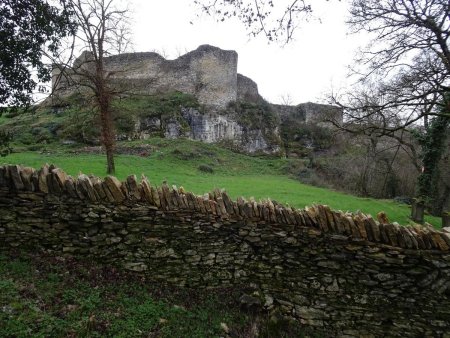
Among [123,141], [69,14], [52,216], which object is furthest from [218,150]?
[52,216]

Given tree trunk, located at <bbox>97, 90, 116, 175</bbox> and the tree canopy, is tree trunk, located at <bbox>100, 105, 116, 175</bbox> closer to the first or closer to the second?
tree trunk, located at <bbox>97, 90, 116, 175</bbox>

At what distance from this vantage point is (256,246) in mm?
5418

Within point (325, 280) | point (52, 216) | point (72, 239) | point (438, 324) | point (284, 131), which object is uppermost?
point (284, 131)

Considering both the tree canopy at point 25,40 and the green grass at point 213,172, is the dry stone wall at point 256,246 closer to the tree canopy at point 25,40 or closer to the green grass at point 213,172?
the tree canopy at point 25,40

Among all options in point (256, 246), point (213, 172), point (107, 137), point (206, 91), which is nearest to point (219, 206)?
point (256, 246)

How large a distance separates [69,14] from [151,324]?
644 cm

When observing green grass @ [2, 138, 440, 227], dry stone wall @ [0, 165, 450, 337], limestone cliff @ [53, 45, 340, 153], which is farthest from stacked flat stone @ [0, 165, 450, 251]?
limestone cliff @ [53, 45, 340, 153]

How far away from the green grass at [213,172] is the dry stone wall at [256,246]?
7631 mm

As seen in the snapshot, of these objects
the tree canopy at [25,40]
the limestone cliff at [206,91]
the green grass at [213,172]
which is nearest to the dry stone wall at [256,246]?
the tree canopy at [25,40]

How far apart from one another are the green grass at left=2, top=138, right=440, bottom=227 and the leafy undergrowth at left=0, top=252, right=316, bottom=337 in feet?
27.3

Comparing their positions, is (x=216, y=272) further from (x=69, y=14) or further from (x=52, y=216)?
(x=69, y=14)

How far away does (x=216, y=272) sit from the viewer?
542cm

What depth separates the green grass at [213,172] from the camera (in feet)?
49.6

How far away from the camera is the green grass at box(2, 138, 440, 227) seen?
595 inches
